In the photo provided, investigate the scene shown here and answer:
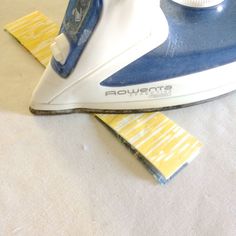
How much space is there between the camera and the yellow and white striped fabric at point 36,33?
2.19 ft

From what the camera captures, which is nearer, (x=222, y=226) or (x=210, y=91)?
(x=222, y=226)

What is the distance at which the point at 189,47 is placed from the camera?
54 centimetres

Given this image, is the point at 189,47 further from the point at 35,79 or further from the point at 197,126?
the point at 35,79

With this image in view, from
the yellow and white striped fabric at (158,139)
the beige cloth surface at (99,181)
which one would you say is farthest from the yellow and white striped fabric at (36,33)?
the yellow and white striped fabric at (158,139)

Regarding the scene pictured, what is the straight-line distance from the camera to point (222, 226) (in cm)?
47

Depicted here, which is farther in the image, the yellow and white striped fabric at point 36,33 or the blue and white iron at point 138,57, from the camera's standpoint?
the yellow and white striped fabric at point 36,33

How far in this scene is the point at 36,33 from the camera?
70 centimetres

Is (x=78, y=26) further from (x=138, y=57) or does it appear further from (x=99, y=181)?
(x=99, y=181)

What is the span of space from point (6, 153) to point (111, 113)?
181mm

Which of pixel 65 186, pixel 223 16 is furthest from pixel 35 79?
pixel 223 16

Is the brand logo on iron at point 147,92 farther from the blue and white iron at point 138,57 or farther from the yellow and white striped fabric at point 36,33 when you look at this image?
the yellow and white striped fabric at point 36,33

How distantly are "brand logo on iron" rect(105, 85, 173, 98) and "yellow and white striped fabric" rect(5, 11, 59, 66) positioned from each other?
0.61 ft

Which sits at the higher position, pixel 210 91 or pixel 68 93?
pixel 68 93

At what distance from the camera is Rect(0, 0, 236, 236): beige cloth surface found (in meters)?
0.47
